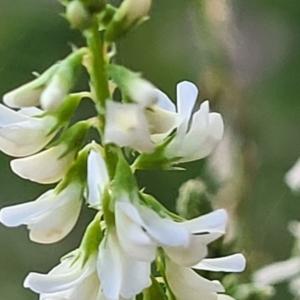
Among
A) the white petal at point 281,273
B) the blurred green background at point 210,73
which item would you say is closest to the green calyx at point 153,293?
the white petal at point 281,273

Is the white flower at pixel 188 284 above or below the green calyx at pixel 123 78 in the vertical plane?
below

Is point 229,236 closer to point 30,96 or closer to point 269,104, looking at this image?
point 30,96

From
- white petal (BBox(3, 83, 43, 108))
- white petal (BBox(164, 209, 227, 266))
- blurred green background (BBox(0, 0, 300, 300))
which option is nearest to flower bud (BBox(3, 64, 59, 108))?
white petal (BBox(3, 83, 43, 108))

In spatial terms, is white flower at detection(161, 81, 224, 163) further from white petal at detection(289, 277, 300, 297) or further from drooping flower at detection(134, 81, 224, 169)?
white petal at detection(289, 277, 300, 297)

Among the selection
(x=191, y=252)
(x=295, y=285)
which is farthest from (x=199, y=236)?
(x=295, y=285)

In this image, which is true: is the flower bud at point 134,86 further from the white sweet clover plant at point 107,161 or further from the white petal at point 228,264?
the white petal at point 228,264

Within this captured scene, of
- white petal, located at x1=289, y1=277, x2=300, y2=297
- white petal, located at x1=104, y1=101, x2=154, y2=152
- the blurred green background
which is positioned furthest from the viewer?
the blurred green background

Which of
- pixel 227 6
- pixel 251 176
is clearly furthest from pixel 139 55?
pixel 251 176
